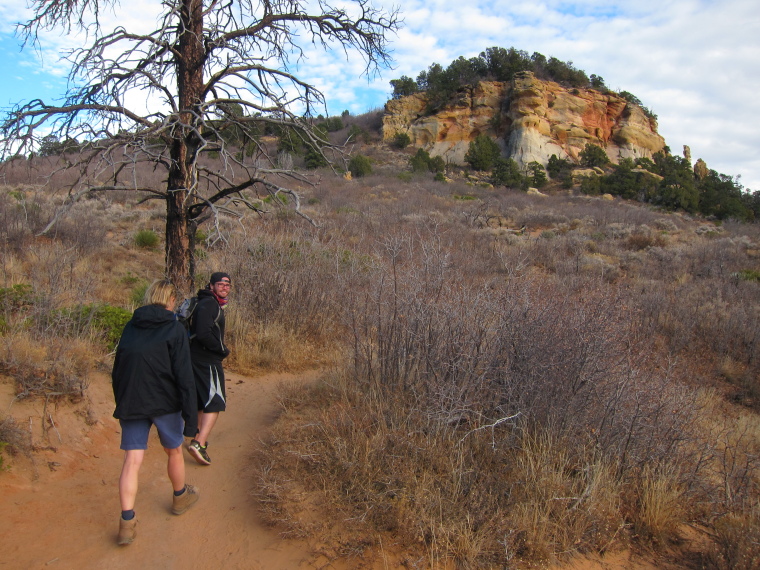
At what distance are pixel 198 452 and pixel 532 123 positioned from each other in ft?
137

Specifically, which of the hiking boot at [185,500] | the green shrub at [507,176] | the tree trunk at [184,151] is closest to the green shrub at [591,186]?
the green shrub at [507,176]

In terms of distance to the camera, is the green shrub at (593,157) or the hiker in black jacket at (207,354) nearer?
the hiker in black jacket at (207,354)

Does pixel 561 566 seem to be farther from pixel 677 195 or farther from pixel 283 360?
pixel 677 195

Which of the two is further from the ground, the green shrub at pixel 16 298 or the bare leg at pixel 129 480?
the green shrub at pixel 16 298

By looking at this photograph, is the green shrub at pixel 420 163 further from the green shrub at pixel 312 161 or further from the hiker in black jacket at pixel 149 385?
the hiker in black jacket at pixel 149 385

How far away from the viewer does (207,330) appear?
3.78 m

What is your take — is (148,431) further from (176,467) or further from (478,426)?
(478,426)

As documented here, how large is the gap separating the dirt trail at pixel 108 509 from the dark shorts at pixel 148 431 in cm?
62

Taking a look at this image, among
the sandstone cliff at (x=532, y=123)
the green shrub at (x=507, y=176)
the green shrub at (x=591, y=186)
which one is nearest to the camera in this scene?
the green shrub at (x=591, y=186)

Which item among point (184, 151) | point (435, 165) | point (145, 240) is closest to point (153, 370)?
point (184, 151)

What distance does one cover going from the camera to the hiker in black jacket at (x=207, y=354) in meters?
3.78

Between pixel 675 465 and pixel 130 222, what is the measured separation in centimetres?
1382

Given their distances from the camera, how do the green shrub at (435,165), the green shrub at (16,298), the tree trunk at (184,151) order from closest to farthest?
the green shrub at (16,298)
the tree trunk at (184,151)
the green shrub at (435,165)

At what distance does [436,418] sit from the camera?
3383 millimetres
